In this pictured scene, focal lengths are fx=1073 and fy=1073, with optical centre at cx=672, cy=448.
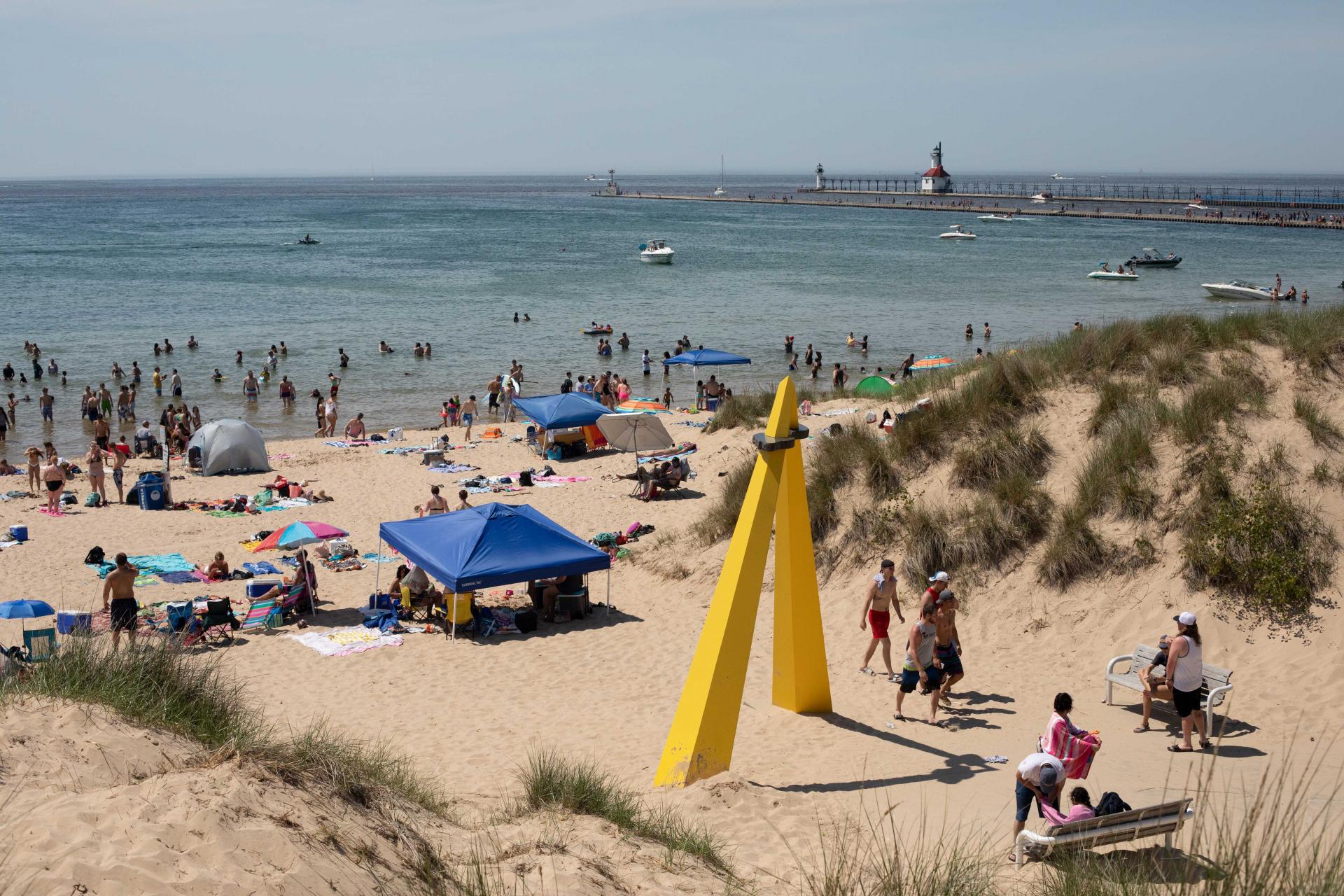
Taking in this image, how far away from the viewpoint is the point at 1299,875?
163 inches

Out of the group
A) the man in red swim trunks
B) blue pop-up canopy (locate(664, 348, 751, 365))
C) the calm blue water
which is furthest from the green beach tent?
the man in red swim trunks

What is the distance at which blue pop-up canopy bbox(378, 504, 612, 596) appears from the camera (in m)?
12.0

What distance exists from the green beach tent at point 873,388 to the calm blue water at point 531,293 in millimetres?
8818

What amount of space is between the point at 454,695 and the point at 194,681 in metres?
3.87

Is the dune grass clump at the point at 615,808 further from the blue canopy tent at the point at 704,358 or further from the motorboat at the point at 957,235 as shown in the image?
the motorboat at the point at 957,235

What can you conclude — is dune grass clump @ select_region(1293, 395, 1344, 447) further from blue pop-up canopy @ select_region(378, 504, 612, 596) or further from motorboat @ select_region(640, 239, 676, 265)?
motorboat @ select_region(640, 239, 676, 265)

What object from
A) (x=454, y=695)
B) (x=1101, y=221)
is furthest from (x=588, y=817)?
(x=1101, y=221)

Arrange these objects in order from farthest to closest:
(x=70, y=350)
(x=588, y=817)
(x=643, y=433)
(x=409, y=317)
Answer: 1. (x=409, y=317)
2. (x=70, y=350)
3. (x=643, y=433)
4. (x=588, y=817)

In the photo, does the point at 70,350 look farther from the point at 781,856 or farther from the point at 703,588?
the point at 781,856

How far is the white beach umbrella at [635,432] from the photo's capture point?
20922 mm

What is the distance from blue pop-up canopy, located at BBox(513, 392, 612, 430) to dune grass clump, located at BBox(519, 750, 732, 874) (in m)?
14.1

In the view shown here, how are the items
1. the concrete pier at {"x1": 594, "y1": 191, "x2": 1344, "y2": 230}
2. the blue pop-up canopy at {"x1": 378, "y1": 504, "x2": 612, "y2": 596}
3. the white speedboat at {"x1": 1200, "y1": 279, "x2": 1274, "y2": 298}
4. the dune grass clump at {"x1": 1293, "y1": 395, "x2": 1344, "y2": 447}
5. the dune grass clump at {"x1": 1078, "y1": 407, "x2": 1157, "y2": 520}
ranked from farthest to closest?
the concrete pier at {"x1": 594, "y1": 191, "x2": 1344, "y2": 230} → the white speedboat at {"x1": 1200, "y1": 279, "x2": 1274, "y2": 298} → the blue pop-up canopy at {"x1": 378, "y1": 504, "x2": 612, "y2": 596} → the dune grass clump at {"x1": 1293, "y1": 395, "x2": 1344, "y2": 447} → the dune grass clump at {"x1": 1078, "y1": 407, "x2": 1157, "y2": 520}

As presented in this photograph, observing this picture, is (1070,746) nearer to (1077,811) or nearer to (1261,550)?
(1077,811)

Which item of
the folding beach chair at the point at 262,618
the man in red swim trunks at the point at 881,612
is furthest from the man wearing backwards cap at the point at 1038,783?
the folding beach chair at the point at 262,618
